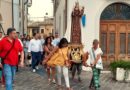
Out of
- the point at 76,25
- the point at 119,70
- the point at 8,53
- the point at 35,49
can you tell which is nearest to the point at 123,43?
the point at 76,25

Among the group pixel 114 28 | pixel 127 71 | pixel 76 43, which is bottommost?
pixel 127 71

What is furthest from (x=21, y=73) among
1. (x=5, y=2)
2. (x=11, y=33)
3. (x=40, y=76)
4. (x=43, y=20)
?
(x=43, y=20)

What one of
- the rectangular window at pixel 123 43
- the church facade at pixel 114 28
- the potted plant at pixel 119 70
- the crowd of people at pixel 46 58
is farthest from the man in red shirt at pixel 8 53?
the rectangular window at pixel 123 43

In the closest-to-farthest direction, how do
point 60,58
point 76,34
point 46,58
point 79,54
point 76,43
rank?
point 60,58 < point 46,58 < point 79,54 < point 76,43 < point 76,34

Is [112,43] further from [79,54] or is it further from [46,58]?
[46,58]

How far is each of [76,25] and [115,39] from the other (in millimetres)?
3120

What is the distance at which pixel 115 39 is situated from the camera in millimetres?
19875

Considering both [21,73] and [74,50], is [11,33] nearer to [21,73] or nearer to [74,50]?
[74,50]

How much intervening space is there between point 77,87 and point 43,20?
7377 cm

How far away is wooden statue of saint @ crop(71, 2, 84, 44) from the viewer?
680 inches

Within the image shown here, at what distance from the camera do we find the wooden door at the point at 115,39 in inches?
781

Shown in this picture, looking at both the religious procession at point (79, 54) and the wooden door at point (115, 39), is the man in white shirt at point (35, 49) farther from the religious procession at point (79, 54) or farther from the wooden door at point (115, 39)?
the wooden door at point (115, 39)

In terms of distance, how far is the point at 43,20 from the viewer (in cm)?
8725

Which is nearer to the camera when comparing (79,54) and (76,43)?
(79,54)
